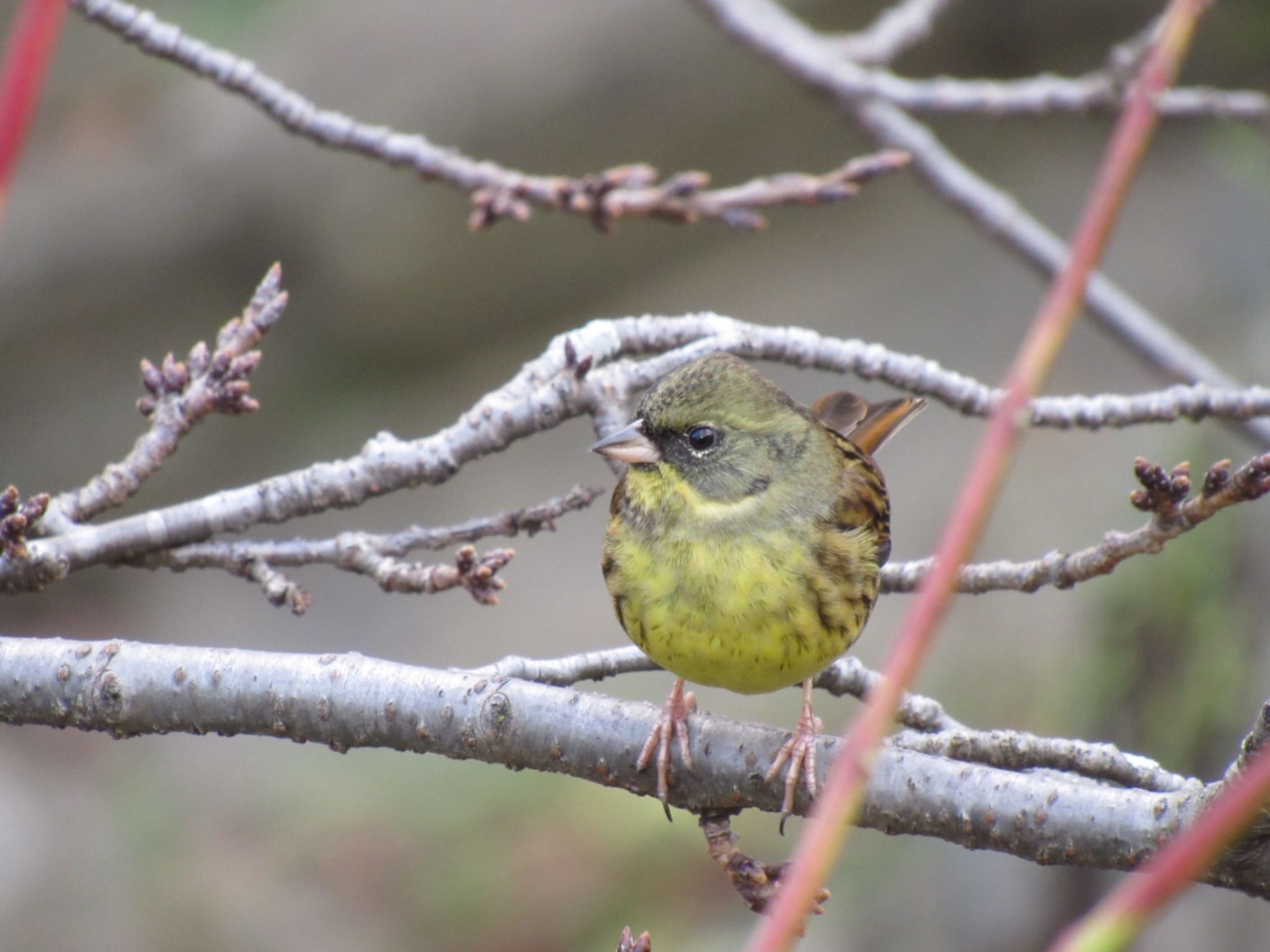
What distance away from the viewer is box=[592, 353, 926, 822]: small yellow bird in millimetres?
2918

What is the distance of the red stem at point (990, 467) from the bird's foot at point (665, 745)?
1.61 m

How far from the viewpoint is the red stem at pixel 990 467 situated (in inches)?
27.7

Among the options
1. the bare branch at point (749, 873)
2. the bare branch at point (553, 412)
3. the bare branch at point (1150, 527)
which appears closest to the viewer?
the bare branch at point (1150, 527)

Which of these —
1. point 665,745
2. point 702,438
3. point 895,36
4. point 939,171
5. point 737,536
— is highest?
point 895,36

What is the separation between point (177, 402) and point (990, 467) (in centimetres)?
247

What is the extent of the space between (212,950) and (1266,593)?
5.60 m

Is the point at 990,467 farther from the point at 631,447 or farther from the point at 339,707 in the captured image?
the point at 631,447

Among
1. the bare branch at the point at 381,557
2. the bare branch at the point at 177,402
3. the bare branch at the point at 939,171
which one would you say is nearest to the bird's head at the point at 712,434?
the bare branch at the point at 381,557

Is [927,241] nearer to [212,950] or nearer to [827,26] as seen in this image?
[827,26]

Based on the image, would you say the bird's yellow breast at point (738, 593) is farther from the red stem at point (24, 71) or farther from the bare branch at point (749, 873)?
the red stem at point (24, 71)

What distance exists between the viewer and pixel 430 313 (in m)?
9.74

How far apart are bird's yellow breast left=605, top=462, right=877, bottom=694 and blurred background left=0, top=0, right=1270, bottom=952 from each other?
4593 millimetres

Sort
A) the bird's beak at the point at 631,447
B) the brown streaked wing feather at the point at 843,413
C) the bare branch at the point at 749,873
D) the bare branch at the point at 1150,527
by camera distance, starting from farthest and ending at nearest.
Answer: the brown streaked wing feather at the point at 843,413 → the bird's beak at the point at 631,447 → the bare branch at the point at 749,873 → the bare branch at the point at 1150,527

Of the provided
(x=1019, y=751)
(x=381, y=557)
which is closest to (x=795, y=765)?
(x=1019, y=751)
